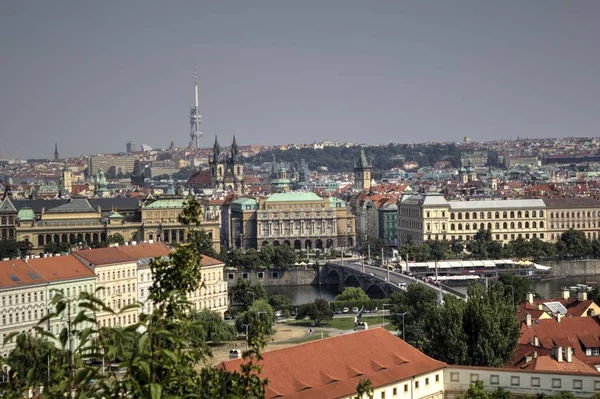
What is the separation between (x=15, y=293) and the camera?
51.5 meters

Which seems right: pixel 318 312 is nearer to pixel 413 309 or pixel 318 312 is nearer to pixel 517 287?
pixel 517 287

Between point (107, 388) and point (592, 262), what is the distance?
295 feet

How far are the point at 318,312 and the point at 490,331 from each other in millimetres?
27620

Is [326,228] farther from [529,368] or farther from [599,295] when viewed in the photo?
[529,368]

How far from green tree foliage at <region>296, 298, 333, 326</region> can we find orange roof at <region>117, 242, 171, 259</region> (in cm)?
739

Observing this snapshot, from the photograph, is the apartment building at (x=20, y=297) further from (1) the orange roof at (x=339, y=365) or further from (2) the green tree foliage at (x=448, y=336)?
(1) the orange roof at (x=339, y=365)

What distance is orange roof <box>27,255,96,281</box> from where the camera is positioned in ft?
177

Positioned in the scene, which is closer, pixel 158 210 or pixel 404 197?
pixel 158 210

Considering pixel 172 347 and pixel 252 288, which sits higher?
pixel 172 347

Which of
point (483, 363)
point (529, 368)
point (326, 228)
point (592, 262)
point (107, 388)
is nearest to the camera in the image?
point (107, 388)

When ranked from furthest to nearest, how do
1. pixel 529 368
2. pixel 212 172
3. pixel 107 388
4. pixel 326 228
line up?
1. pixel 212 172
2. pixel 326 228
3. pixel 529 368
4. pixel 107 388

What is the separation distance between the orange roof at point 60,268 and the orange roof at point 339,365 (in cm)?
2442

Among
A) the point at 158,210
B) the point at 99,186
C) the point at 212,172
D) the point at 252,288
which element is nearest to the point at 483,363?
the point at 252,288

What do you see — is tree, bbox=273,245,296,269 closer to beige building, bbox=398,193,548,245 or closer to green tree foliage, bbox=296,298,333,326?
beige building, bbox=398,193,548,245
